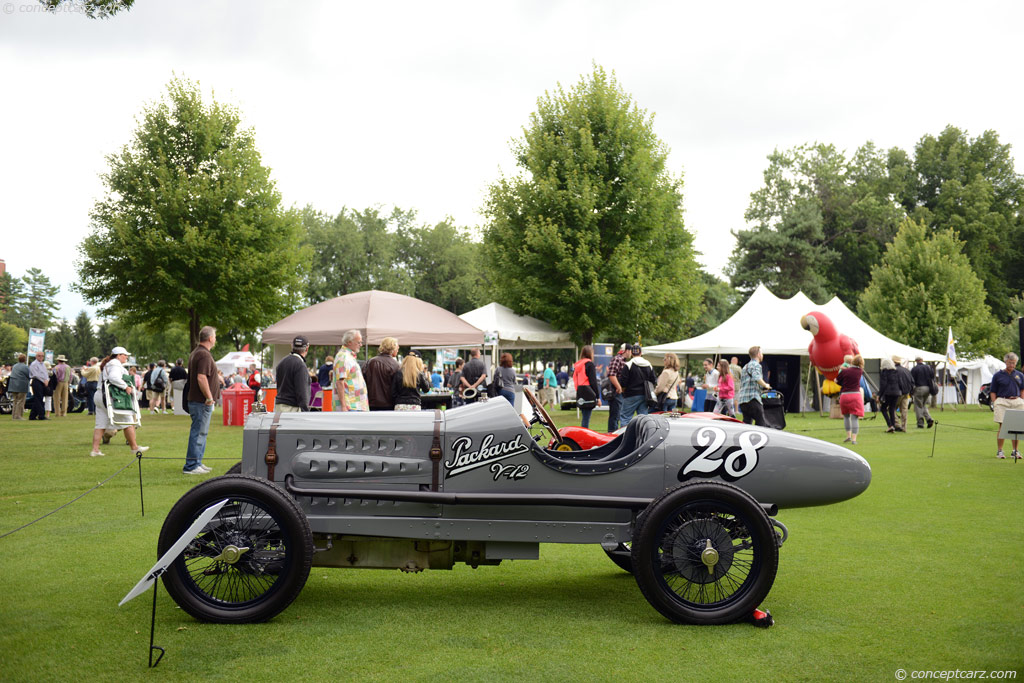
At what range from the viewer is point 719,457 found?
499cm

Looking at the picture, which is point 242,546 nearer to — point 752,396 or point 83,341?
point 752,396

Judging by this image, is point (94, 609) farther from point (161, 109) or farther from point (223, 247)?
point (161, 109)

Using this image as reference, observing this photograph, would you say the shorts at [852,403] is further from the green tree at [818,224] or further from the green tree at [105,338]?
the green tree at [105,338]

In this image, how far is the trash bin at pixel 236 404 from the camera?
2016 centimetres

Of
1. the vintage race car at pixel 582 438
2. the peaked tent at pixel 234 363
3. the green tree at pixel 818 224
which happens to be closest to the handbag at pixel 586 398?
the vintage race car at pixel 582 438

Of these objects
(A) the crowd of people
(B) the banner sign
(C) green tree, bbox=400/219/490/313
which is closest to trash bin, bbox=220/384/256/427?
(A) the crowd of people

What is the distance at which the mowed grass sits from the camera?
12.9 ft

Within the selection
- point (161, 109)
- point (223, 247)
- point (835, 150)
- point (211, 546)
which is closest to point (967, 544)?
point (211, 546)

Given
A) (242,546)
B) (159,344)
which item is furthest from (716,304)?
(242,546)

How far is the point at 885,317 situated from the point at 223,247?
31814mm

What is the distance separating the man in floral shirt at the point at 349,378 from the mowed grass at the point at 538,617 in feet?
10.7

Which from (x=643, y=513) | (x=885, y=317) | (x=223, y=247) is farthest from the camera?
(x=885, y=317)

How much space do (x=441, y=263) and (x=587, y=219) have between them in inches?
1571

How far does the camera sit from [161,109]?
30.2 meters
